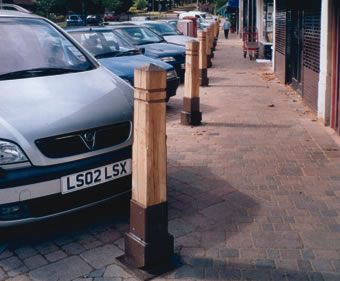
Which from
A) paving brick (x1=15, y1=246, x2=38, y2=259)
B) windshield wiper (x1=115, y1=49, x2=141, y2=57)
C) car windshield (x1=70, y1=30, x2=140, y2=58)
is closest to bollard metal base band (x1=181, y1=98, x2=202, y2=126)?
windshield wiper (x1=115, y1=49, x2=141, y2=57)

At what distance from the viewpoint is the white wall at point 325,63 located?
7371 millimetres

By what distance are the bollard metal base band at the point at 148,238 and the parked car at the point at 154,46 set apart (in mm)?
8554

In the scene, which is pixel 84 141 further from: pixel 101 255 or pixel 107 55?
pixel 107 55

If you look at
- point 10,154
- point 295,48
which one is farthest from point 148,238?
point 295,48

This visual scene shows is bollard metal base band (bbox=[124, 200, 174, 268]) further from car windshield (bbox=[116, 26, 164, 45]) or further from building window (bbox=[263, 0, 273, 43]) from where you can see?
building window (bbox=[263, 0, 273, 43])

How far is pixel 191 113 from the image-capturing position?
25.9ft

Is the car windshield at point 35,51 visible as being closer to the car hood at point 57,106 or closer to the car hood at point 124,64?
the car hood at point 57,106

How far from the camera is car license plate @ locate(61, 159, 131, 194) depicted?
3580mm

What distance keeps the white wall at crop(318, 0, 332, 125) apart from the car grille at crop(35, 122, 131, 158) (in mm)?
4352

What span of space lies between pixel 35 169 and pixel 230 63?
50.4ft

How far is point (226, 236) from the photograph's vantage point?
12.8 ft

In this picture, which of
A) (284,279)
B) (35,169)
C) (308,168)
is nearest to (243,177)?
(308,168)

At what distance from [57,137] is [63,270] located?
0.94m

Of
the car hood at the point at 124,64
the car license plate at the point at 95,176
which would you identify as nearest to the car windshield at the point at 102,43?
the car hood at the point at 124,64
